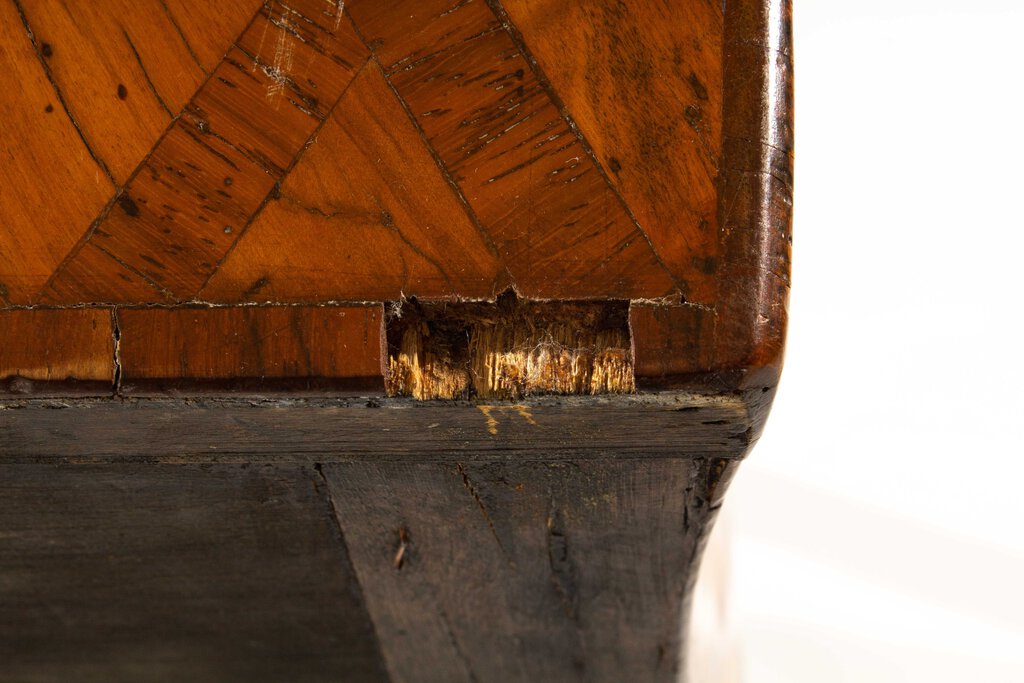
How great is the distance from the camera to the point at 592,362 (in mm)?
534

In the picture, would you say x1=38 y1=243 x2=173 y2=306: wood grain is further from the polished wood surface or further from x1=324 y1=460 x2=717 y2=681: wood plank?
x1=324 y1=460 x2=717 y2=681: wood plank

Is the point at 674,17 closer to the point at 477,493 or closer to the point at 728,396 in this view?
the point at 728,396

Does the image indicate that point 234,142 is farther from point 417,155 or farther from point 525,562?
point 525,562

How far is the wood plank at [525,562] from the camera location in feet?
2.04

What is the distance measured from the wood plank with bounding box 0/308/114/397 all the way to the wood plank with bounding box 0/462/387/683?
0.32 ft

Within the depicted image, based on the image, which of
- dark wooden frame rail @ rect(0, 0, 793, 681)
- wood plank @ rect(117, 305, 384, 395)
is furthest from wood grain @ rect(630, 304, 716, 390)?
wood plank @ rect(117, 305, 384, 395)

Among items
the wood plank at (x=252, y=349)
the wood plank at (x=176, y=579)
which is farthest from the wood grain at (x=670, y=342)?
the wood plank at (x=176, y=579)

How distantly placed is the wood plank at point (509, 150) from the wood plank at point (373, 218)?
0.01 metres

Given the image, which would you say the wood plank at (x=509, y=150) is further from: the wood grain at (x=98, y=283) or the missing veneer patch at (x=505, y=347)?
the wood grain at (x=98, y=283)

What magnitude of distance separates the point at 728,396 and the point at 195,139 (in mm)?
319

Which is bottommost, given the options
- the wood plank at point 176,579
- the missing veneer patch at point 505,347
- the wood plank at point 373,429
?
the wood plank at point 176,579

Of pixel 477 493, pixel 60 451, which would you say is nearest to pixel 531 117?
pixel 477 493

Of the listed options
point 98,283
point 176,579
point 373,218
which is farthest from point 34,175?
point 176,579

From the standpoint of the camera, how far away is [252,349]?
542 mm
